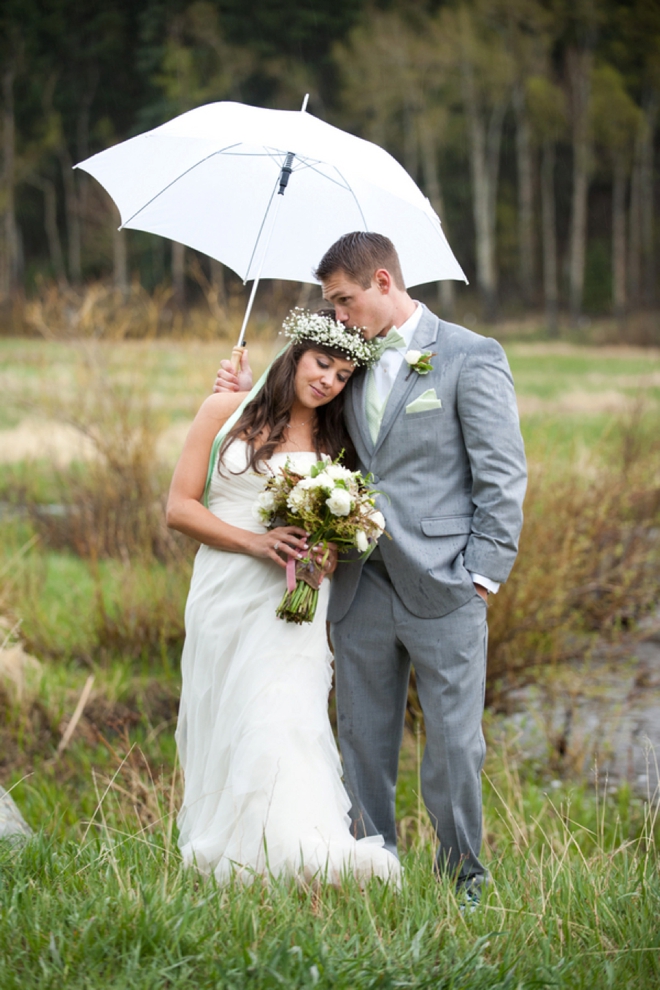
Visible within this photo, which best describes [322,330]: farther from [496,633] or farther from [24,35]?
[24,35]

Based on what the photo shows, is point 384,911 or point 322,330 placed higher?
point 322,330

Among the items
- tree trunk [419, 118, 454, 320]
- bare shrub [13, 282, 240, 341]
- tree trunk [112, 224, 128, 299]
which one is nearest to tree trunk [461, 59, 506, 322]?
tree trunk [419, 118, 454, 320]

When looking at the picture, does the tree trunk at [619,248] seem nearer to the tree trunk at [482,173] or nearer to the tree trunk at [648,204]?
the tree trunk at [648,204]

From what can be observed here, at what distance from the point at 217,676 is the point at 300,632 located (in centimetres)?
32

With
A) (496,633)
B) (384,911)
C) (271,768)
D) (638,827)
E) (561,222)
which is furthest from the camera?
(561,222)

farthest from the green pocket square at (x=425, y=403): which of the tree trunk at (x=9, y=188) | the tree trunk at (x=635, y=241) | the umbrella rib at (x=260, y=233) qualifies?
the tree trunk at (x=635, y=241)

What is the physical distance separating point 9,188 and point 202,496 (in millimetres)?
34095

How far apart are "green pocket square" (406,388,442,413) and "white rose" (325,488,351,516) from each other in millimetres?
490

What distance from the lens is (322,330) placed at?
3.24 meters

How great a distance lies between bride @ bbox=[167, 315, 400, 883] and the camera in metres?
3.07

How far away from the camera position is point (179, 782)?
168 inches

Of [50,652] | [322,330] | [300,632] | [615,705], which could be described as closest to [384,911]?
[300,632]

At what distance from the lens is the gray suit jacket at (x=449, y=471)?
331 centimetres

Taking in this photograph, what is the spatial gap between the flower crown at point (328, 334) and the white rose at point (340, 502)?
52 centimetres
